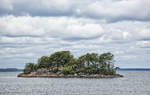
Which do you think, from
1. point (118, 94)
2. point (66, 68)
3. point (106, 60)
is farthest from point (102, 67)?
point (118, 94)

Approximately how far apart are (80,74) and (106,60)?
20.5 metres

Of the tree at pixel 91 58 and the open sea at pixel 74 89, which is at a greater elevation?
the tree at pixel 91 58

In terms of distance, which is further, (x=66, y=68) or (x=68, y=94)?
(x=66, y=68)

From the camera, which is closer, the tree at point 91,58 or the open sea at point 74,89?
the open sea at point 74,89

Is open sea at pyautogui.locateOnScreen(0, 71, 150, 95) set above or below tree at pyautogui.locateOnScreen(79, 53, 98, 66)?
below

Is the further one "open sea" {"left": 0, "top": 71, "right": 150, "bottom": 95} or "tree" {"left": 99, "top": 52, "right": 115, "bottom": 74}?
"tree" {"left": 99, "top": 52, "right": 115, "bottom": 74}

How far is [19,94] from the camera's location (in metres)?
87.1

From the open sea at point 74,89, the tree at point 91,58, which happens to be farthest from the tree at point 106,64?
the open sea at point 74,89

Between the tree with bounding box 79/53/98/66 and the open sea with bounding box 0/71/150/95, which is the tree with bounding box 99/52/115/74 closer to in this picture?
the tree with bounding box 79/53/98/66

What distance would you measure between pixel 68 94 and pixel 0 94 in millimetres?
20283

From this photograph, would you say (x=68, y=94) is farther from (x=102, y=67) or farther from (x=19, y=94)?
(x=102, y=67)

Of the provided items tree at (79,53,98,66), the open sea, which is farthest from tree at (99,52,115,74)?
the open sea

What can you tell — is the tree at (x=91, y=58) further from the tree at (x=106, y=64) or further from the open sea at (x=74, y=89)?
the open sea at (x=74, y=89)

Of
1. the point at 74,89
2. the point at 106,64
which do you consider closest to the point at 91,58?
the point at 106,64
